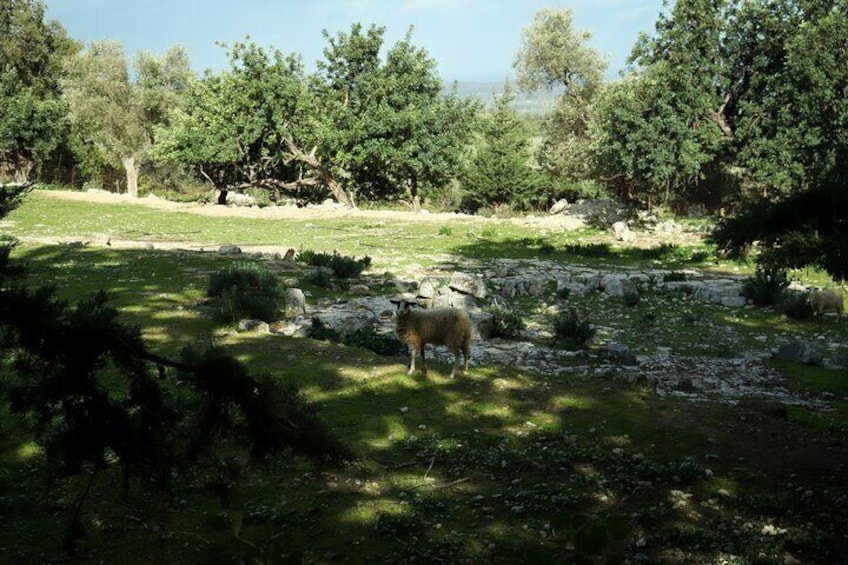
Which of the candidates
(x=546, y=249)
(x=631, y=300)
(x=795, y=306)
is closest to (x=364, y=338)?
(x=631, y=300)

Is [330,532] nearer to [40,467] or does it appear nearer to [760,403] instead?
[40,467]

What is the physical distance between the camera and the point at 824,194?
7.22 m

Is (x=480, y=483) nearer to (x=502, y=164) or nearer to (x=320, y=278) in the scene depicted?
(x=320, y=278)

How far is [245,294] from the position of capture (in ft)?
50.9

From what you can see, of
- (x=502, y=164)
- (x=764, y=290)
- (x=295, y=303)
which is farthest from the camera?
(x=502, y=164)

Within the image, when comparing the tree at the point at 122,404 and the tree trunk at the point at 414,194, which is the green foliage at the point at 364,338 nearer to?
the tree at the point at 122,404

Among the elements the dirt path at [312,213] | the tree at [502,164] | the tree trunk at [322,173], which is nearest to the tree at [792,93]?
the dirt path at [312,213]

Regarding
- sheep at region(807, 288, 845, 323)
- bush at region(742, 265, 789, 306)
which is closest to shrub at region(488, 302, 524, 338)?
bush at region(742, 265, 789, 306)

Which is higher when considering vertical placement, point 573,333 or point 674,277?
point 674,277

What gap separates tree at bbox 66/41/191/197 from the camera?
50.5 meters

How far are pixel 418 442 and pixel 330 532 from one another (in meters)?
2.44

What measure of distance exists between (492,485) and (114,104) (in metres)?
51.0

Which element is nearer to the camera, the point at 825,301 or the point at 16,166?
the point at 825,301

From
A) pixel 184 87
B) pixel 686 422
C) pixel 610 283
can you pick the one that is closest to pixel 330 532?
pixel 686 422
